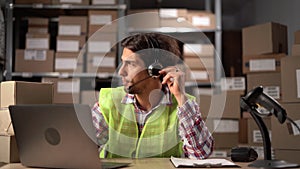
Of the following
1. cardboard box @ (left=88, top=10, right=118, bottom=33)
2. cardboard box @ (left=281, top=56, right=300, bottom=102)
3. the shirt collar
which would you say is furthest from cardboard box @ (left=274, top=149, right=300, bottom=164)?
cardboard box @ (left=88, top=10, right=118, bottom=33)

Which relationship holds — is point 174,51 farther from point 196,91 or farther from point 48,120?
point 48,120

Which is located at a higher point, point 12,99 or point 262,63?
point 262,63

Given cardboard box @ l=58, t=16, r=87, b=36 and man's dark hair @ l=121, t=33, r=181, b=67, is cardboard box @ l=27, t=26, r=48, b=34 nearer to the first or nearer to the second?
cardboard box @ l=58, t=16, r=87, b=36

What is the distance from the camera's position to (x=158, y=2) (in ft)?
13.6

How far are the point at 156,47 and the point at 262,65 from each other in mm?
1654

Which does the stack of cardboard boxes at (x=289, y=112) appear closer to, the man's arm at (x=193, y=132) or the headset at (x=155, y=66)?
the man's arm at (x=193, y=132)

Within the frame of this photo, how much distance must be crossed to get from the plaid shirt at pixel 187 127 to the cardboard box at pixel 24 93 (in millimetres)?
172

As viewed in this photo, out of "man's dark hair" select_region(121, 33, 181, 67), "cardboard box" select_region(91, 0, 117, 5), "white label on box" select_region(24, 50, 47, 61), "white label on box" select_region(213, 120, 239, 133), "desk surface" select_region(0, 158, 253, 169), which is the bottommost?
"white label on box" select_region(213, 120, 239, 133)

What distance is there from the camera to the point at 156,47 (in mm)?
1166

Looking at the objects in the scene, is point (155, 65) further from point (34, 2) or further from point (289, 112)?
point (34, 2)

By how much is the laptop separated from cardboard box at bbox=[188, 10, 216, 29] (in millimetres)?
2163

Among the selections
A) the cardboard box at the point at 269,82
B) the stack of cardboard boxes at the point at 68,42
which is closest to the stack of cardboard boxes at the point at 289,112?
the cardboard box at the point at 269,82

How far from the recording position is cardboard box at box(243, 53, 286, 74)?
8.59 feet

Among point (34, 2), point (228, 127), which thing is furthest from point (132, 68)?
point (34, 2)
